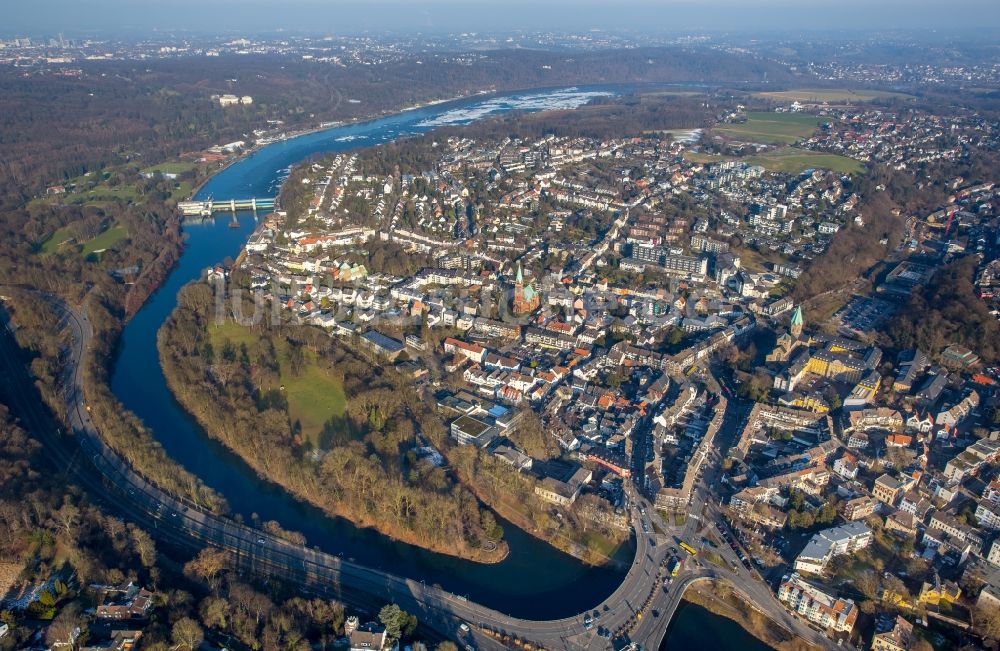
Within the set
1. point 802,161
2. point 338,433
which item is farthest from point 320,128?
point 338,433

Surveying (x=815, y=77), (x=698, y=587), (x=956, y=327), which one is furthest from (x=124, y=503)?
(x=815, y=77)

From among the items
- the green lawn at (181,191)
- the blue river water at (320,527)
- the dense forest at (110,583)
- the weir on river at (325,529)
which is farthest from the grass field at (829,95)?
the dense forest at (110,583)

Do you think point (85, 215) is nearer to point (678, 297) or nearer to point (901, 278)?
point (678, 297)

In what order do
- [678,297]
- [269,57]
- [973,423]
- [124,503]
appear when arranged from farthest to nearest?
[269,57] → [678,297] → [973,423] → [124,503]

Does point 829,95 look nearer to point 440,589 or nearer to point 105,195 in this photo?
point 105,195

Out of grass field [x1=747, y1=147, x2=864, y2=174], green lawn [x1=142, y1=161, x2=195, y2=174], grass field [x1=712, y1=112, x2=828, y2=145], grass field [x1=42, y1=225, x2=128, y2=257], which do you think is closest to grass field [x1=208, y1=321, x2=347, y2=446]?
grass field [x1=42, y1=225, x2=128, y2=257]

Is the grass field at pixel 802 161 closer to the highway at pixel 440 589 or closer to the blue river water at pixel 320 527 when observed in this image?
the highway at pixel 440 589

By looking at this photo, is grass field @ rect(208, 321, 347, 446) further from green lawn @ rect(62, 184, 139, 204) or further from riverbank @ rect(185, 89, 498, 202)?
riverbank @ rect(185, 89, 498, 202)
